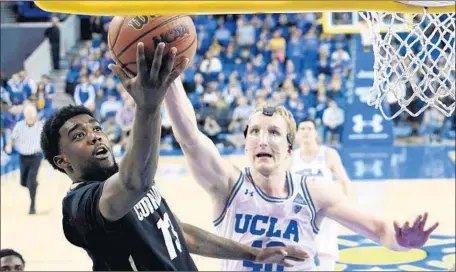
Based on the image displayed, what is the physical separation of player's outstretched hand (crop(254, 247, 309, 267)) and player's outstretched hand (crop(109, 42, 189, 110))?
53.6 inches

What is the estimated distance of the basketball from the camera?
232cm

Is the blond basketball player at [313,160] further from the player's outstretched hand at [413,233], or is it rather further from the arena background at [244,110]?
the player's outstretched hand at [413,233]

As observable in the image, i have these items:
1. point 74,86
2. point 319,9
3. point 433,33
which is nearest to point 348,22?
point 433,33

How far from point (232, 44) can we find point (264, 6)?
1315 centimetres

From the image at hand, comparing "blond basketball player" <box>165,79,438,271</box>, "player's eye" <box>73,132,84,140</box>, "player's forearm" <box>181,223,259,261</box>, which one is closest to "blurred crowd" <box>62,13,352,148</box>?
"blond basketball player" <box>165,79,438,271</box>

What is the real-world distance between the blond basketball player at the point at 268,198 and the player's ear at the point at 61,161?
78cm

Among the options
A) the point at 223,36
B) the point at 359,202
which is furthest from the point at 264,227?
the point at 223,36

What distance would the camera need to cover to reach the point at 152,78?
203cm

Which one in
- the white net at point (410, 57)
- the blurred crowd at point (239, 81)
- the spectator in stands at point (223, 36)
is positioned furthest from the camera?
the spectator in stands at point (223, 36)

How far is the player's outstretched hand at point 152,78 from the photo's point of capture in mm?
2010

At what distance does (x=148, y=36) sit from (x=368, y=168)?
9235mm

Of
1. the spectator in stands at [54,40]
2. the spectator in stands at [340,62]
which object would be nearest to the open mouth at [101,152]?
the spectator in stands at [340,62]

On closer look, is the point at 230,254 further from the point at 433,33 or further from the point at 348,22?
the point at 348,22

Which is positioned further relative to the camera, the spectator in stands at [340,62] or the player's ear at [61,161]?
the spectator in stands at [340,62]
